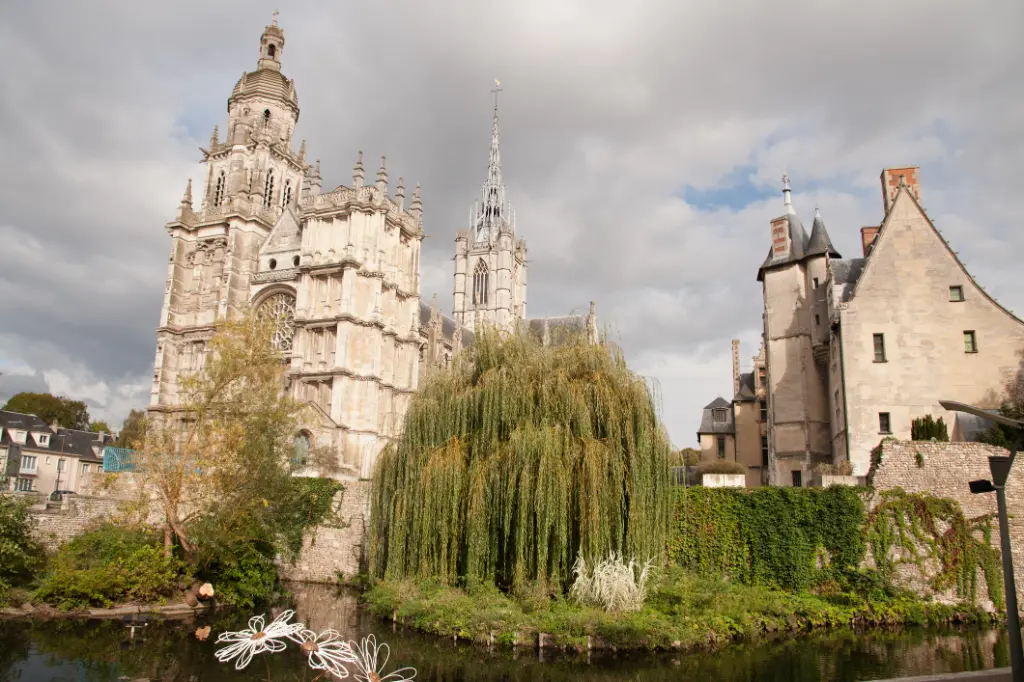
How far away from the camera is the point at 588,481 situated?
1388 cm

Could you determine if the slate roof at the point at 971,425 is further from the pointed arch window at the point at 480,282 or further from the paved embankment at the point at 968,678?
the pointed arch window at the point at 480,282

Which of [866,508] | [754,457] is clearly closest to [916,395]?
[866,508]

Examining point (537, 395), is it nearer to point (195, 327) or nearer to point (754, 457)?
point (754, 457)

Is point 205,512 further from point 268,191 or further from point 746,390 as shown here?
point 268,191

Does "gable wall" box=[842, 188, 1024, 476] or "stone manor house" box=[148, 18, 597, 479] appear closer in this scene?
"gable wall" box=[842, 188, 1024, 476]

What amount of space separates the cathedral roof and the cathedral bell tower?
24.1m

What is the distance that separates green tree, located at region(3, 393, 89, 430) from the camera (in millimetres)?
55406

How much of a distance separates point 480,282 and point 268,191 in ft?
84.4

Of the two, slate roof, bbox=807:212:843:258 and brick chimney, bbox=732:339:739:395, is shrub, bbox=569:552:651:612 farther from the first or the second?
brick chimney, bbox=732:339:739:395

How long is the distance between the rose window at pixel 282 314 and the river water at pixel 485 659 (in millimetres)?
21655

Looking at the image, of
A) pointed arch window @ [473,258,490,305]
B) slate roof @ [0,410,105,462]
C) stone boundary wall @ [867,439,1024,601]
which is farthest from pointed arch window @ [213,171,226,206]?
stone boundary wall @ [867,439,1024,601]

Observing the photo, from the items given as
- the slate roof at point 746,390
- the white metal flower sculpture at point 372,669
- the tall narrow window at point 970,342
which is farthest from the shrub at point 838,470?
the slate roof at point 746,390

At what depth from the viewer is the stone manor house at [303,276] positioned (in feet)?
110

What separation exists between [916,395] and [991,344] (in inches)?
107
